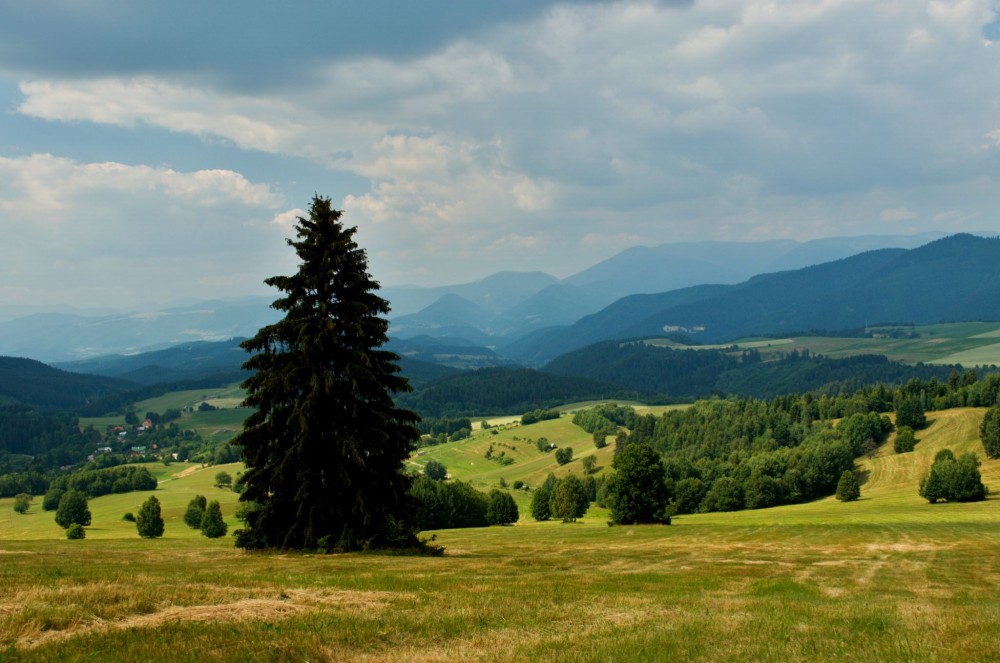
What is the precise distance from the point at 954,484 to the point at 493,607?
96695mm

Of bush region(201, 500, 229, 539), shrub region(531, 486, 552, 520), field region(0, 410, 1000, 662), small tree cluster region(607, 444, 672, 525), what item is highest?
field region(0, 410, 1000, 662)

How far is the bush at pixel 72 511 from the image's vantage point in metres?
111

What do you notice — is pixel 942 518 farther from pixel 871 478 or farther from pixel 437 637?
pixel 437 637

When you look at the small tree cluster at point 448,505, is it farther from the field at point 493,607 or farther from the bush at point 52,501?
the bush at point 52,501

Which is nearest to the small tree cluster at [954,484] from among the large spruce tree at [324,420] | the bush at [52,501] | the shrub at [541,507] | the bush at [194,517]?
the shrub at [541,507]

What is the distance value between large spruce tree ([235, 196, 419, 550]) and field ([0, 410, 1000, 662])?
2.44 metres

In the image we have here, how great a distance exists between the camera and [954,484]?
87438mm

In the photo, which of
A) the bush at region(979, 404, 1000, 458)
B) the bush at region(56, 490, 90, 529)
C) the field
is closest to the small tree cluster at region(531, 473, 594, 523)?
the bush at region(979, 404, 1000, 458)

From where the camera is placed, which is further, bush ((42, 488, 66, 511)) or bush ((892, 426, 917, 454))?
bush ((42, 488, 66, 511))

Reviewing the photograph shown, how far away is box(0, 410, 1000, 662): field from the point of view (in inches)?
461

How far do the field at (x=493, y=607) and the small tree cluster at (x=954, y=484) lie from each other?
6615 centimetres

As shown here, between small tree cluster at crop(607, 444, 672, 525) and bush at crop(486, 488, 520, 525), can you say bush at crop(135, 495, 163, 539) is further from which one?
small tree cluster at crop(607, 444, 672, 525)

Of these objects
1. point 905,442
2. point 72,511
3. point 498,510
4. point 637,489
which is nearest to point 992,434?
point 905,442

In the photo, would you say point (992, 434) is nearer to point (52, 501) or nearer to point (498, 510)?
point (498, 510)
